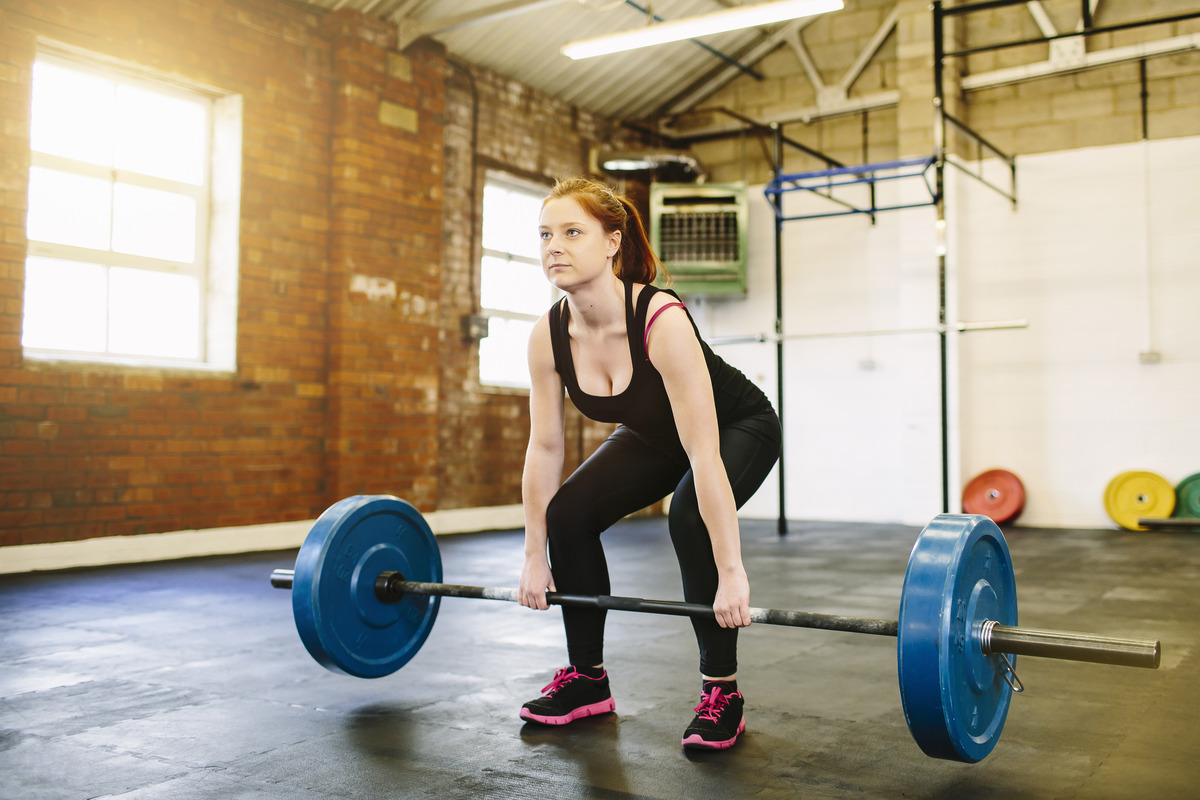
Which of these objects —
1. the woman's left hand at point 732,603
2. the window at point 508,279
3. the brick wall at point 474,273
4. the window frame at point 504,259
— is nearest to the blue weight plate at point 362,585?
the woman's left hand at point 732,603

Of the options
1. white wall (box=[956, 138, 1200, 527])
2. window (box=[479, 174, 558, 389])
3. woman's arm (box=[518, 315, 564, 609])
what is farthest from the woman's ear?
white wall (box=[956, 138, 1200, 527])

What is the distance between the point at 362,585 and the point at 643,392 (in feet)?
2.72

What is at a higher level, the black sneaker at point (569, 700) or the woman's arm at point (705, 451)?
the woman's arm at point (705, 451)

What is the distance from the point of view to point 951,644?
1468mm

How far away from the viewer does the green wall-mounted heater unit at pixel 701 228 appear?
770cm

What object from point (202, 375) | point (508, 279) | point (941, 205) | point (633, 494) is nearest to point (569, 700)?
point (633, 494)

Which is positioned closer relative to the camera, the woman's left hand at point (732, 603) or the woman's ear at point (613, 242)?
the woman's left hand at point (732, 603)

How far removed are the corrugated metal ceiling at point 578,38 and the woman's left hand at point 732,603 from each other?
16.2 feet

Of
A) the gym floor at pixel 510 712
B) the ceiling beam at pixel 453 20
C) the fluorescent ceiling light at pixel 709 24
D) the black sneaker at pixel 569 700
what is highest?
the ceiling beam at pixel 453 20

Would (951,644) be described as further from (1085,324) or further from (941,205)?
(1085,324)

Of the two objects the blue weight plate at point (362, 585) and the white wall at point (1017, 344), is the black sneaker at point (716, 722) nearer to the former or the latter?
the blue weight plate at point (362, 585)

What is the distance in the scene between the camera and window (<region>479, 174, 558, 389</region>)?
7105 mm

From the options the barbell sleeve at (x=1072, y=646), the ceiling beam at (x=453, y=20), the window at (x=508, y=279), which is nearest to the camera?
the barbell sleeve at (x=1072, y=646)

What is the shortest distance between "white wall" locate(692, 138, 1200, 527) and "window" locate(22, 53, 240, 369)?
469 centimetres
